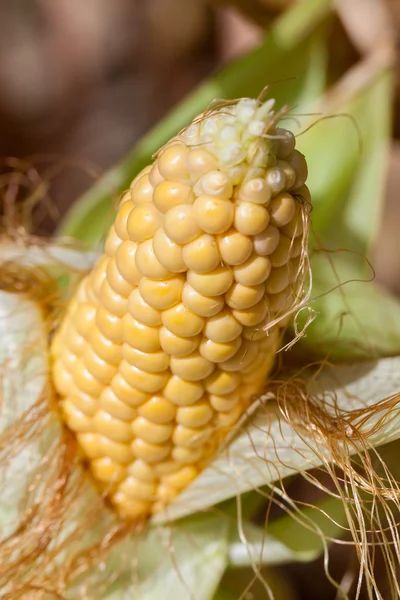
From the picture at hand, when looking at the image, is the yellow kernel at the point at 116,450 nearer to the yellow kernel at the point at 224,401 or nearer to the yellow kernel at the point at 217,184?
the yellow kernel at the point at 224,401

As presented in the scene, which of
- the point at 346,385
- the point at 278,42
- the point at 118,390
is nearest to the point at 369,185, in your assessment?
the point at 278,42

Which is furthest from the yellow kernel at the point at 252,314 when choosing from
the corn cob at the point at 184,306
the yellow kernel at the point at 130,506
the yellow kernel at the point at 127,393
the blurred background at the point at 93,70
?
the blurred background at the point at 93,70

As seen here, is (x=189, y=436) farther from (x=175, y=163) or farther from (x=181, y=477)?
(x=175, y=163)

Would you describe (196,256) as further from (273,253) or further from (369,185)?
(369,185)

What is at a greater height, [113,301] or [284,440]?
[113,301]


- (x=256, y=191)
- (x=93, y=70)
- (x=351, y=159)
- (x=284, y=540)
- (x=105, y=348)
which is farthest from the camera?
(x=93, y=70)

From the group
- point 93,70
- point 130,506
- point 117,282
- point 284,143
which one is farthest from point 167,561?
point 93,70
